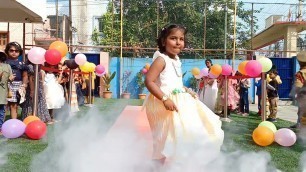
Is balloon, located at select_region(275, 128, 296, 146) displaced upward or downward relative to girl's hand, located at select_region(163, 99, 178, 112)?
downward

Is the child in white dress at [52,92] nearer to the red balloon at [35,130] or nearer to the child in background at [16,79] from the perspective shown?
the child in background at [16,79]

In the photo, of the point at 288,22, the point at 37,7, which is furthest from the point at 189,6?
the point at 37,7

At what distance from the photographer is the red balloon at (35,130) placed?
207 inches

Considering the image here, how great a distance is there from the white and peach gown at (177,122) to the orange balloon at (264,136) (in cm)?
256

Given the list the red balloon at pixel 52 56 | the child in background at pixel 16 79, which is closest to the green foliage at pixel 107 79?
the child in background at pixel 16 79

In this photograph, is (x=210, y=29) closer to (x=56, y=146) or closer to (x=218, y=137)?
(x=56, y=146)

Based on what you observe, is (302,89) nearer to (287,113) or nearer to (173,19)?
(287,113)

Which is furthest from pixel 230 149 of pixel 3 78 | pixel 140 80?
pixel 140 80

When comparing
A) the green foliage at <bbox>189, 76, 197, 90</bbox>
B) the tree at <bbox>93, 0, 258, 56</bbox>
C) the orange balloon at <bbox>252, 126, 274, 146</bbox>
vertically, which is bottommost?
the orange balloon at <bbox>252, 126, 274, 146</bbox>

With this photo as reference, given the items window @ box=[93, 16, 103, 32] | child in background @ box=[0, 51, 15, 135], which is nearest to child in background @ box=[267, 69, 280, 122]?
child in background @ box=[0, 51, 15, 135]

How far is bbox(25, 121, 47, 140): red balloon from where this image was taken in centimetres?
527

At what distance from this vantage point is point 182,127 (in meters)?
2.68

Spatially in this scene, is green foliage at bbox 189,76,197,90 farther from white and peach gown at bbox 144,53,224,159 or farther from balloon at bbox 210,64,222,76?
white and peach gown at bbox 144,53,224,159

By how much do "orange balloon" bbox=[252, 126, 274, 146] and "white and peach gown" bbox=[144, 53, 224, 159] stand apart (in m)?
2.56
